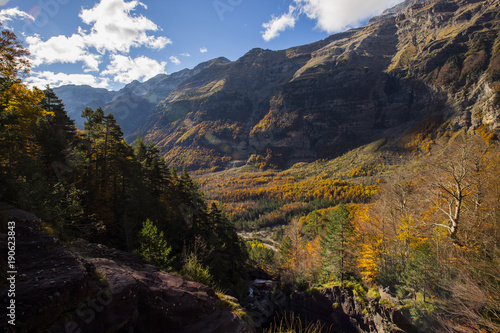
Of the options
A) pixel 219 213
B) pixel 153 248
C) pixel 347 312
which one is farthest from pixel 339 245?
pixel 153 248

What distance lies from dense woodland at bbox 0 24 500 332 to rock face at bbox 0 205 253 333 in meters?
3.35

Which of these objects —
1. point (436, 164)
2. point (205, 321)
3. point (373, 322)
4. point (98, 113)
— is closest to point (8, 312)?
point (205, 321)

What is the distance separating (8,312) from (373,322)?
1229 inches

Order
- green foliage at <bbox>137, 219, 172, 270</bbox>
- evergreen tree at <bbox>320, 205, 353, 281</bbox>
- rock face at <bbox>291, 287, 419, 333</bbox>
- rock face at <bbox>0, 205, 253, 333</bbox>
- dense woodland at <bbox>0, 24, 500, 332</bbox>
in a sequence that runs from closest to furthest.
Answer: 1. rock face at <bbox>0, 205, 253, 333</bbox>
2. dense woodland at <bbox>0, 24, 500, 332</bbox>
3. green foliage at <bbox>137, 219, 172, 270</bbox>
4. rock face at <bbox>291, 287, 419, 333</bbox>
5. evergreen tree at <bbox>320, 205, 353, 281</bbox>

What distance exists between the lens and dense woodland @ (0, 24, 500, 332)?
13.2 meters

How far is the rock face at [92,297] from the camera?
17.9ft

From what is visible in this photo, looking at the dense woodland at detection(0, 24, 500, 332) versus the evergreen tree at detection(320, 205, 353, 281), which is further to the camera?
the evergreen tree at detection(320, 205, 353, 281)

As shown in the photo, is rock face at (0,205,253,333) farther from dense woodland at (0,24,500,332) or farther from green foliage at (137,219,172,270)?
green foliage at (137,219,172,270)

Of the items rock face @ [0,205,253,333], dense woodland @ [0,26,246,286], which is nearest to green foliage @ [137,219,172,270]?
dense woodland @ [0,26,246,286]

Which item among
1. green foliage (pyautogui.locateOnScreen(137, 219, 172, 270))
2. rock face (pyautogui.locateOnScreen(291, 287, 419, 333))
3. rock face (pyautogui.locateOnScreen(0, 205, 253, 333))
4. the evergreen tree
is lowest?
rock face (pyautogui.locateOnScreen(291, 287, 419, 333))

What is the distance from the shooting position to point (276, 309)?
121 ft

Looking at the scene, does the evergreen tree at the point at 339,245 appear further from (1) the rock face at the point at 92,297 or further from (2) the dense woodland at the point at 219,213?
(1) the rock face at the point at 92,297

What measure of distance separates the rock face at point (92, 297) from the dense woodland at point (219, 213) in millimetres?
3345

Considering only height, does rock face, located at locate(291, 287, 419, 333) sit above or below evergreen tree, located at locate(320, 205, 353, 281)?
below
